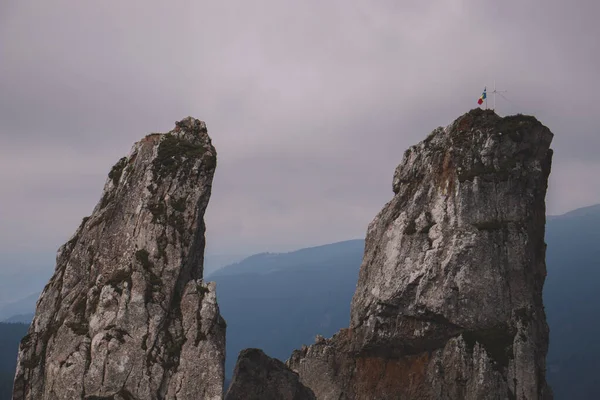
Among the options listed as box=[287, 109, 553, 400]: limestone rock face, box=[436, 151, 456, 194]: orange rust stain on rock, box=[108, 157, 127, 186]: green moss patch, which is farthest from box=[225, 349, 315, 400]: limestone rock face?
box=[436, 151, 456, 194]: orange rust stain on rock

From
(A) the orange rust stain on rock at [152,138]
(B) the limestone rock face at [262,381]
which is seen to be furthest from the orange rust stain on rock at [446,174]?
(A) the orange rust stain on rock at [152,138]

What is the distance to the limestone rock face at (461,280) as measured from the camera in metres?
58.2

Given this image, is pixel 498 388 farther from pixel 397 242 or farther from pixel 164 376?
pixel 164 376

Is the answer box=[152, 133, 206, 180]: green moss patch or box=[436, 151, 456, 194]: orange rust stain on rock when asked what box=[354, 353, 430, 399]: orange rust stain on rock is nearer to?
box=[436, 151, 456, 194]: orange rust stain on rock

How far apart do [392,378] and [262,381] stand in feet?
58.3

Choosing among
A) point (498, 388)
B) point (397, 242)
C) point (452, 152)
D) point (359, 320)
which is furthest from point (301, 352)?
point (452, 152)

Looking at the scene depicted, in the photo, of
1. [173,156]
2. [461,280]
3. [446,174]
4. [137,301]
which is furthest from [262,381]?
[446,174]

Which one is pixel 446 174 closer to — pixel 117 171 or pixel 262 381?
pixel 262 381

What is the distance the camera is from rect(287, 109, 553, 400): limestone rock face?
58250 mm

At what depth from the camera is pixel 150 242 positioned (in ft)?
141

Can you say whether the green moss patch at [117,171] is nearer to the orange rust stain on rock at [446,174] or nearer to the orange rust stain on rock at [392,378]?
the orange rust stain on rock at [446,174]

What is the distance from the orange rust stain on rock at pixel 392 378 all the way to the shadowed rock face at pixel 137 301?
28993 millimetres

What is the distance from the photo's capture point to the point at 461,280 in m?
61.1

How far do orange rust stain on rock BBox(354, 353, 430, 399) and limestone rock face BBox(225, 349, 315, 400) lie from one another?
1182cm
